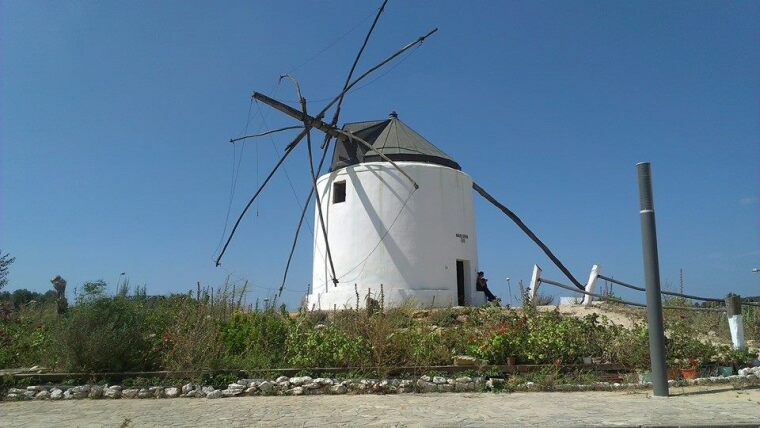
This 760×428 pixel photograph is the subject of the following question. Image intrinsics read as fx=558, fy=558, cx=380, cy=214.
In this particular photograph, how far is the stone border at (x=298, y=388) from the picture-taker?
7.56m

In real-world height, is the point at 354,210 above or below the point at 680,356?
above

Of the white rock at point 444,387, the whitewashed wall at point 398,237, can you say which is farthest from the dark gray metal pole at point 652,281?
the whitewashed wall at point 398,237

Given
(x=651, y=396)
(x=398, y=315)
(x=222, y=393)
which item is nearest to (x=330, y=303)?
(x=398, y=315)

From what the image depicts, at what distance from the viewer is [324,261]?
17422 mm

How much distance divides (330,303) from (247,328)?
23.9ft

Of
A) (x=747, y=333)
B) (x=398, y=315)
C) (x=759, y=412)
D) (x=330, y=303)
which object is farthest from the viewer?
(x=330, y=303)

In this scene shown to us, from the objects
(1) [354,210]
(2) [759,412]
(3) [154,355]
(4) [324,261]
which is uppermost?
(1) [354,210]

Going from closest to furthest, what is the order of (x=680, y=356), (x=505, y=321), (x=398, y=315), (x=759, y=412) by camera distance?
(x=759, y=412) → (x=680, y=356) → (x=505, y=321) → (x=398, y=315)

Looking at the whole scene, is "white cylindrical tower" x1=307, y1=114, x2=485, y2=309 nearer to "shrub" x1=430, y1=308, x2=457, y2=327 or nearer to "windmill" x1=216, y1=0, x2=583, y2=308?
"windmill" x1=216, y1=0, x2=583, y2=308

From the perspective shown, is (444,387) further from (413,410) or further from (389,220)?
(389,220)

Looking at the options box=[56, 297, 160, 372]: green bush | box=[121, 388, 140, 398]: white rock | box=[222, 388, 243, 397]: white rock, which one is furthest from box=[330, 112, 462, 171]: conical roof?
box=[121, 388, 140, 398]: white rock

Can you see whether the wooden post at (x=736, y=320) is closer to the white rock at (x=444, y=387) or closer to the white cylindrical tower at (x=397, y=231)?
the white rock at (x=444, y=387)

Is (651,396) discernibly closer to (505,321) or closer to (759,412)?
(759,412)

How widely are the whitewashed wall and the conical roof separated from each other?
1.48 ft
